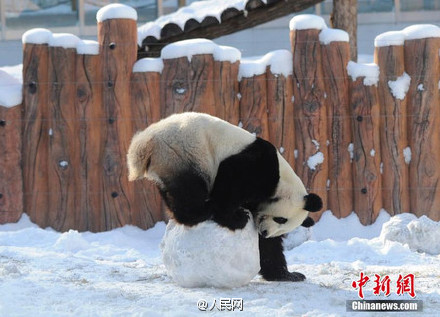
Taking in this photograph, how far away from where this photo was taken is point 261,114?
791 cm

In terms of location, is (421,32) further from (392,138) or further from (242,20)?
(242,20)

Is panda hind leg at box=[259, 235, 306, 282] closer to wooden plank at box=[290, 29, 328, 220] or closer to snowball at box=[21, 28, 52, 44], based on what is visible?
wooden plank at box=[290, 29, 328, 220]

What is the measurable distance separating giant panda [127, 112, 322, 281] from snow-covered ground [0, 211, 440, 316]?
485mm

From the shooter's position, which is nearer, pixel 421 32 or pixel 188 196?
pixel 188 196

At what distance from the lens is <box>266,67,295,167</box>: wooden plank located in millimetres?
7891

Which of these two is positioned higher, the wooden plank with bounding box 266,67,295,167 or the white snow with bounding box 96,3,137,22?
the white snow with bounding box 96,3,137,22

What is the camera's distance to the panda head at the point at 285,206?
5066 millimetres

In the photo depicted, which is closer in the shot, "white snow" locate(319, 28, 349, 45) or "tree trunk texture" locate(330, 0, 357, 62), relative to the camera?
"white snow" locate(319, 28, 349, 45)

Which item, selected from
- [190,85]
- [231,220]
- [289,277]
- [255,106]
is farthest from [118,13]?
[289,277]

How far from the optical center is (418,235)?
6680mm

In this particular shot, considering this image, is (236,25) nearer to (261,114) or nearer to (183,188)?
(261,114)

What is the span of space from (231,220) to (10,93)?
13.4 feet

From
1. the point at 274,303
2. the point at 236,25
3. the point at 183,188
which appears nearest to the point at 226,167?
the point at 183,188

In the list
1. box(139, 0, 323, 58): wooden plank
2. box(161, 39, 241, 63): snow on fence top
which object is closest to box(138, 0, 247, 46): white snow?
box(139, 0, 323, 58): wooden plank
